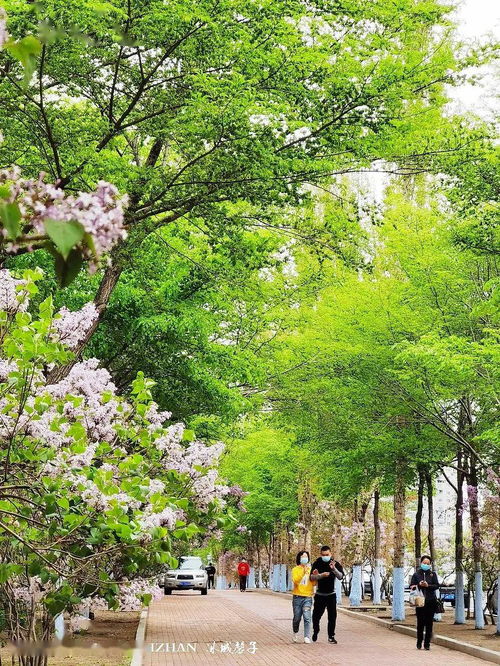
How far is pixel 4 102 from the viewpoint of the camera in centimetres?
1094

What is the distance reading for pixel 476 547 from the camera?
2214 centimetres

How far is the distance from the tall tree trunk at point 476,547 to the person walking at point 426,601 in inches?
165

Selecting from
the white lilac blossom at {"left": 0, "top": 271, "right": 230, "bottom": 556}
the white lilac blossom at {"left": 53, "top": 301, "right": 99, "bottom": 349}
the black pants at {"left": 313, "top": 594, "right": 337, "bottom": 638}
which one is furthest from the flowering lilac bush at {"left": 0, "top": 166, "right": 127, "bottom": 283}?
the black pants at {"left": 313, "top": 594, "right": 337, "bottom": 638}

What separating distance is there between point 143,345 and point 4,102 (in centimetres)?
883

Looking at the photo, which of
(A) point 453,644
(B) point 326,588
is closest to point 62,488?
(B) point 326,588

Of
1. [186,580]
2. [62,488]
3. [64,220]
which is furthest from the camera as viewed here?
[186,580]

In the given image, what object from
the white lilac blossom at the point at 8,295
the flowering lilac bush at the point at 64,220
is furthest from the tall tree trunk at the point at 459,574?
the flowering lilac bush at the point at 64,220

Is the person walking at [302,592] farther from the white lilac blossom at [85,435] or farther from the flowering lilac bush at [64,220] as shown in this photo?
the flowering lilac bush at [64,220]

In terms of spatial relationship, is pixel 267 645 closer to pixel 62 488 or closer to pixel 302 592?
pixel 302 592

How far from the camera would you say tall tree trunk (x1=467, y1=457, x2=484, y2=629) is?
69.9ft

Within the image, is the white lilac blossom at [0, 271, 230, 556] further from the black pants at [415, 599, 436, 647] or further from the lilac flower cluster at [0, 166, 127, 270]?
the black pants at [415, 599, 436, 647]

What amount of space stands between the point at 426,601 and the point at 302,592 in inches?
89.8

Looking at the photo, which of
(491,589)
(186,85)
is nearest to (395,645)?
(186,85)

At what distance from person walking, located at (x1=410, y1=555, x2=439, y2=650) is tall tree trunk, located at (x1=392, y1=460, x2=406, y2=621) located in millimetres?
4995
